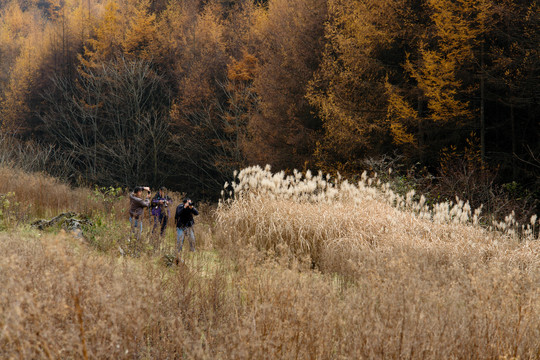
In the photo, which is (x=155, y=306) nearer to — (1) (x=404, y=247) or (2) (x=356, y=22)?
(1) (x=404, y=247)

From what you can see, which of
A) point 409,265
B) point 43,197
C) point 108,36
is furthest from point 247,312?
point 108,36

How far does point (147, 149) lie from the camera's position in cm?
2756

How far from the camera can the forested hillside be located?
13.2 metres

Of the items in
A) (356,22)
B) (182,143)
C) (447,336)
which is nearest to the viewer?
(447,336)

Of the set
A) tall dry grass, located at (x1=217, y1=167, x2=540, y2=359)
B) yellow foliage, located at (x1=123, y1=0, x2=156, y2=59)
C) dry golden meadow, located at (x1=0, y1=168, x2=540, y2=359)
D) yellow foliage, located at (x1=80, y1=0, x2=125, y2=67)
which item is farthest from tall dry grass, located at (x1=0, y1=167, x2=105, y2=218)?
yellow foliage, located at (x1=80, y1=0, x2=125, y2=67)

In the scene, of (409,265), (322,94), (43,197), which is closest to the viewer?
A: (409,265)

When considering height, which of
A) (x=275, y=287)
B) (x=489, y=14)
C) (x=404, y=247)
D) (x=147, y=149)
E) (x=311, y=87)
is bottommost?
(x=147, y=149)

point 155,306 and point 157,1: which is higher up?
point 157,1

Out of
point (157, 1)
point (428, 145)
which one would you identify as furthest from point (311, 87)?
point (157, 1)

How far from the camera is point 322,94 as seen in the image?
15.9 metres

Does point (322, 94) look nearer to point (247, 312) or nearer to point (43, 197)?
point (43, 197)

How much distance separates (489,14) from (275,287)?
42.0 feet

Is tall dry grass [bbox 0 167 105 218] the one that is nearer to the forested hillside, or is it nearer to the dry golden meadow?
the forested hillside

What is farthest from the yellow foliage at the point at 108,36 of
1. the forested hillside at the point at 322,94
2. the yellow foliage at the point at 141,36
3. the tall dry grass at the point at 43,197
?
the tall dry grass at the point at 43,197
